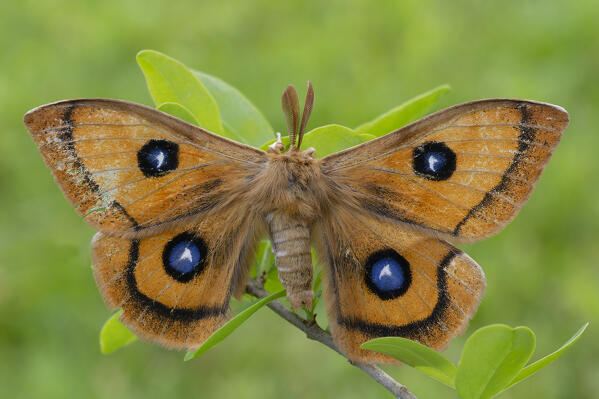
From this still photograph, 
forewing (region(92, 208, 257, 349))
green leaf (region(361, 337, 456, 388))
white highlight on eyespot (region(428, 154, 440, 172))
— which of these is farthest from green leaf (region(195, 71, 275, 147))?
green leaf (region(361, 337, 456, 388))

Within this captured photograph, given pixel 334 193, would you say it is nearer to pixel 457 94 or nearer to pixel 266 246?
pixel 266 246

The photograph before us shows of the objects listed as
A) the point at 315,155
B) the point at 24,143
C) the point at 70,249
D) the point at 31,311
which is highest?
the point at 315,155

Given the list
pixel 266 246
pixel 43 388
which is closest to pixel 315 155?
pixel 266 246

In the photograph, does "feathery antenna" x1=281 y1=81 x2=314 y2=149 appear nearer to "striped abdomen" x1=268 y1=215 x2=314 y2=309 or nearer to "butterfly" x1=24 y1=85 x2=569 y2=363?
"butterfly" x1=24 y1=85 x2=569 y2=363

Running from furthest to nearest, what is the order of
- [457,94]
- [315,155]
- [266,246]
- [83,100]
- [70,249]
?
[457,94]
[70,249]
[266,246]
[315,155]
[83,100]

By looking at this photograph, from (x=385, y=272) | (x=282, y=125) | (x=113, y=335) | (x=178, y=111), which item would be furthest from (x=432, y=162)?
(x=282, y=125)

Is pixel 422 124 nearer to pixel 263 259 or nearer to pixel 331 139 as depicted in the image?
pixel 331 139
